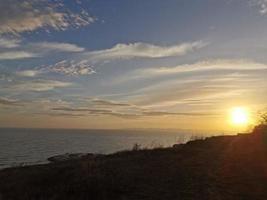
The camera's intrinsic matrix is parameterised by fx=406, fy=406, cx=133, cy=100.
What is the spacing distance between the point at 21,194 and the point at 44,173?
9.71 ft

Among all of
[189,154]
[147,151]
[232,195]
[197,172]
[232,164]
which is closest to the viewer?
[232,195]

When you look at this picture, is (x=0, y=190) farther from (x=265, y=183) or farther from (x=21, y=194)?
(x=265, y=183)

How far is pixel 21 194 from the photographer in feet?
44.0

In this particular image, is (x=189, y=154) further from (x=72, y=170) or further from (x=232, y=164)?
(x=72, y=170)

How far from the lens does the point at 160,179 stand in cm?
1378

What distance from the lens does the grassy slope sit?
12258 mm

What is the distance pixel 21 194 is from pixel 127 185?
3537 millimetres

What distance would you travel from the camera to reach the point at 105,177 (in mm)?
13859

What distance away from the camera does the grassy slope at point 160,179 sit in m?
12.3

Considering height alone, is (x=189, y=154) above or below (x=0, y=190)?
above

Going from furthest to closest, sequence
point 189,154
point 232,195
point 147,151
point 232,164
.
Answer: point 147,151
point 189,154
point 232,164
point 232,195

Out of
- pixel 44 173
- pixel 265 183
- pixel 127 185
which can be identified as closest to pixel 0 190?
pixel 44 173

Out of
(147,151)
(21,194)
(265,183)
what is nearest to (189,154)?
(147,151)

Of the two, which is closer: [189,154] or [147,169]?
[147,169]
